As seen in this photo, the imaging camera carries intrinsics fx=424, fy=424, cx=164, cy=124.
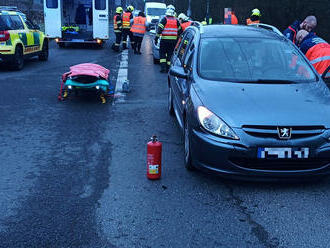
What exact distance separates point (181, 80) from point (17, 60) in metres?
8.00

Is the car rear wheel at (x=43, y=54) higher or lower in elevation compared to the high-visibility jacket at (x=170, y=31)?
lower

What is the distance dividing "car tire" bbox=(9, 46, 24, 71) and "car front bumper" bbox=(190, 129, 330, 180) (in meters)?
9.36

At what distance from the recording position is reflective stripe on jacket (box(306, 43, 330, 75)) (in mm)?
6363

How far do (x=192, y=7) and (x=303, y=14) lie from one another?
28.1 metres

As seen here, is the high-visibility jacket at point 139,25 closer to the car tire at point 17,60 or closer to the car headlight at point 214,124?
the car tire at point 17,60

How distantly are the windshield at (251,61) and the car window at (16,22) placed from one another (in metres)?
8.27

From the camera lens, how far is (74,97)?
29.8 ft

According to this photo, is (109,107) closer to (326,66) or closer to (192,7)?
(326,66)

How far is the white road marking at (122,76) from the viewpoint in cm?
949

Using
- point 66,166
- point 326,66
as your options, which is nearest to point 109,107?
point 66,166

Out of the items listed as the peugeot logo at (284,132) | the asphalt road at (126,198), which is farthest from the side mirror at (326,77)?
the peugeot logo at (284,132)

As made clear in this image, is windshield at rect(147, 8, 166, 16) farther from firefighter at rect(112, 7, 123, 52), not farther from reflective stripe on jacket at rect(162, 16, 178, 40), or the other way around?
reflective stripe on jacket at rect(162, 16, 178, 40)

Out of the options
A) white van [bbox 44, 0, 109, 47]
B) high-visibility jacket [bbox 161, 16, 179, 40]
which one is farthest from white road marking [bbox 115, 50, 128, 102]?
white van [bbox 44, 0, 109, 47]

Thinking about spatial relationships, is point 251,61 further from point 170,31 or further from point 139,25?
point 139,25
